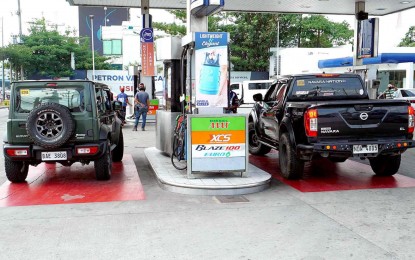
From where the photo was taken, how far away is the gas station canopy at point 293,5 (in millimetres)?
17922

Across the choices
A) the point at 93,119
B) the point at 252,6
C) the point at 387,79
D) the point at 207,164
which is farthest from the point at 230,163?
the point at 387,79

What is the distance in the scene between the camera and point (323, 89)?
874 cm

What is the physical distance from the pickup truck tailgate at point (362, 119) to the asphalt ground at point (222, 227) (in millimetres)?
953

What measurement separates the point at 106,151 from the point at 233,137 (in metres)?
2.26

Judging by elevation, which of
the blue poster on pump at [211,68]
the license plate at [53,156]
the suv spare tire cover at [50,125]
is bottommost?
the license plate at [53,156]

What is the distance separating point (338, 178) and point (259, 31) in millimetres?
32634

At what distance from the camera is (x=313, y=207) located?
6.39 m

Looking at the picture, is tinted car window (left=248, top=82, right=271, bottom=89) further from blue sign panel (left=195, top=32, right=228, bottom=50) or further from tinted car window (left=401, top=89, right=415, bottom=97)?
blue sign panel (left=195, top=32, right=228, bottom=50)

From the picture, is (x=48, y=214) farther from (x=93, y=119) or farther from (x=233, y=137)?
(x=233, y=137)

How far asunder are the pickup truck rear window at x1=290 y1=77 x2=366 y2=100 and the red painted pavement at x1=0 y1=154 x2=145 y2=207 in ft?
11.4

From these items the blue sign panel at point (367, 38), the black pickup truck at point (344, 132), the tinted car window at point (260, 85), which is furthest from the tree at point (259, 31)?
the black pickup truck at point (344, 132)

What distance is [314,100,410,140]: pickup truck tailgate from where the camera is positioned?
7250 mm

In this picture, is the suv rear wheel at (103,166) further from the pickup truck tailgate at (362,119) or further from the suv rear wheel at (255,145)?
the suv rear wheel at (255,145)

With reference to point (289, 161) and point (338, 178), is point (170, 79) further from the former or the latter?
point (338, 178)
